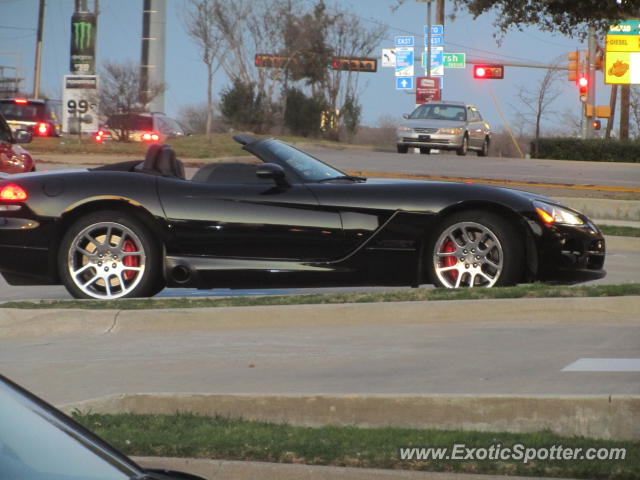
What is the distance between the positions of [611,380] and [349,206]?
2.80 metres

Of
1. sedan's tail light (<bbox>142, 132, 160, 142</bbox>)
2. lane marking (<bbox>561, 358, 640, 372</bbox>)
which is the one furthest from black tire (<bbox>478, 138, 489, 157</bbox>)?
lane marking (<bbox>561, 358, 640, 372</bbox>)

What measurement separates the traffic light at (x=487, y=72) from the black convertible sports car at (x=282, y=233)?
55.5m

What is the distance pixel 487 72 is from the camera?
64.0 m

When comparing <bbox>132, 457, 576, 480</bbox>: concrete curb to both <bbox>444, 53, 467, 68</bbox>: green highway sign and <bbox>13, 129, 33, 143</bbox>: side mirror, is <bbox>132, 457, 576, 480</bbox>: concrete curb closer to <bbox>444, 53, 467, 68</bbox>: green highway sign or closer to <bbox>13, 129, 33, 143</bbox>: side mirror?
<bbox>13, 129, 33, 143</bbox>: side mirror

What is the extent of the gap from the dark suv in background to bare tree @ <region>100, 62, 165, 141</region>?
1.45m

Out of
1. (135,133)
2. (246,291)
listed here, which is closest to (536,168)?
(135,133)

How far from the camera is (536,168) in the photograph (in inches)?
955

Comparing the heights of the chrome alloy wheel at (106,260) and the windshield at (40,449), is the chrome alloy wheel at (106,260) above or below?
below

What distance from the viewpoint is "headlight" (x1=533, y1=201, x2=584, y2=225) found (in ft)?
27.2

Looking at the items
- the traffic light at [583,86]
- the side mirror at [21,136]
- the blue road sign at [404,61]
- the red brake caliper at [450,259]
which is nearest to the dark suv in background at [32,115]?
the side mirror at [21,136]

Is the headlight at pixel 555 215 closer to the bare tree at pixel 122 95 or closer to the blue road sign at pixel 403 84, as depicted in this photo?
the bare tree at pixel 122 95

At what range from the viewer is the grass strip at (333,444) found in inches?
177

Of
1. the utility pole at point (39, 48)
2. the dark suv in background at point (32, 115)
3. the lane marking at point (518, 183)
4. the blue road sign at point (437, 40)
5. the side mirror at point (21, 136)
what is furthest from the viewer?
the utility pole at point (39, 48)

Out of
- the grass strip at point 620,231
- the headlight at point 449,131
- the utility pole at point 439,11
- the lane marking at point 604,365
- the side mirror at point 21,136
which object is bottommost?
the lane marking at point 604,365
